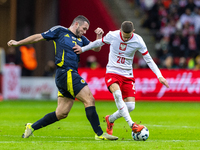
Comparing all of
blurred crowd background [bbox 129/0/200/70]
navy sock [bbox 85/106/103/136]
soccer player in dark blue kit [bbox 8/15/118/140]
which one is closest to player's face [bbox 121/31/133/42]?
soccer player in dark blue kit [bbox 8/15/118/140]

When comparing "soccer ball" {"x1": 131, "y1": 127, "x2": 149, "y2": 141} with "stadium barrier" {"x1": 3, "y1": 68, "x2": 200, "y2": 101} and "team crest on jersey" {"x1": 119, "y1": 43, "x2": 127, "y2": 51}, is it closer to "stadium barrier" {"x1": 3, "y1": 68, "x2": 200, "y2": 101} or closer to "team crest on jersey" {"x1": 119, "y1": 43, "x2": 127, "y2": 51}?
"team crest on jersey" {"x1": 119, "y1": 43, "x2": 127, "y2": 51}

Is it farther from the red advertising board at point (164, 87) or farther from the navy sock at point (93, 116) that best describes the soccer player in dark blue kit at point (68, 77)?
the red advertising board at point (164, 87)

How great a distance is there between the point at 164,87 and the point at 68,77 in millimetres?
11521

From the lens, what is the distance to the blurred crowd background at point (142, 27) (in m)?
21.2

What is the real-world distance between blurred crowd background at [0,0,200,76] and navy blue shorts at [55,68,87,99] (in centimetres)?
1292

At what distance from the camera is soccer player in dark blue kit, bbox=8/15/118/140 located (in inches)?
286

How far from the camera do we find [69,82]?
7.31 meters

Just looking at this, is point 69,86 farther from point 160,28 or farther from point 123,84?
point 160,28

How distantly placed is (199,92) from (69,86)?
12.0 metres

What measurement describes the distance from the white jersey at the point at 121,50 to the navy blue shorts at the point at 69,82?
84cm

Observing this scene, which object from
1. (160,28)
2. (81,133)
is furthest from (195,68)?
(81,133)

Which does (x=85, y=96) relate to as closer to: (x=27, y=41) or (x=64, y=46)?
(x=64, y=46)

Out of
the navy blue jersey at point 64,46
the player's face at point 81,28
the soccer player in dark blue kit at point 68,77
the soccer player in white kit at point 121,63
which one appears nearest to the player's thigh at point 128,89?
the soccer player in white kit at point 121,63

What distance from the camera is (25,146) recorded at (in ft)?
21.6
